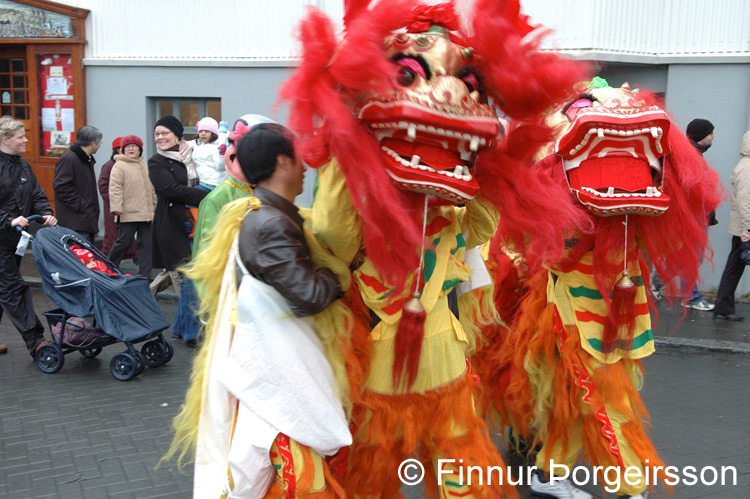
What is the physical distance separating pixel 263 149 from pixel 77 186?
568cm

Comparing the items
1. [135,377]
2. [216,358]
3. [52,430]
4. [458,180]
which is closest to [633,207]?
[458,180]

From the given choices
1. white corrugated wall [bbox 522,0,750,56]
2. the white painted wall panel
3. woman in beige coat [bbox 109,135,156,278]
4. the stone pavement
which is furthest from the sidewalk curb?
the white painted wall panel

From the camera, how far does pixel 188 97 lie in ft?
37.5

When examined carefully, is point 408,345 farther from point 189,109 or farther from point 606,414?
point 189,109

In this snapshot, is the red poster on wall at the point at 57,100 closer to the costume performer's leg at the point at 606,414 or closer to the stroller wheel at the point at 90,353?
the stroller wheel at the point at 90,353

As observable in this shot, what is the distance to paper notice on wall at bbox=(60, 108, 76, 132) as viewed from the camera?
1184 centimetres

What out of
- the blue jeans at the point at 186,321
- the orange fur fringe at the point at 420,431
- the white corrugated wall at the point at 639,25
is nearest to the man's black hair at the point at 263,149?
the orange fur fringe at the point at 420,431

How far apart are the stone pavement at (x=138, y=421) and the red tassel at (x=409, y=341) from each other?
1.36 m

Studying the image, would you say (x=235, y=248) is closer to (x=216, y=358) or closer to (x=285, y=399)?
(x=216, y=358)

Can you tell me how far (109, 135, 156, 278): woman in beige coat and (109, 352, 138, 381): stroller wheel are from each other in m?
2.71

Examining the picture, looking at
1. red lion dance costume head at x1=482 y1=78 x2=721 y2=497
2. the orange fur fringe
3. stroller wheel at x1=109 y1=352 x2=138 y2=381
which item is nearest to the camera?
→ the orange fur fringe

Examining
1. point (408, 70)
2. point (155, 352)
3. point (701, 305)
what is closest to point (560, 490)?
point (408, 70)

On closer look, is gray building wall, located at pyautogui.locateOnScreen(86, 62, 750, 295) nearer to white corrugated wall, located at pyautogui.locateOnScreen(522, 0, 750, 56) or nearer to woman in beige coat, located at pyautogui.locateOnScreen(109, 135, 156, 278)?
white corrugated wall, located at pyautogui.locateOnScreen(522, 0, 750, 56)

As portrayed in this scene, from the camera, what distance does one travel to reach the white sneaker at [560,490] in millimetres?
3708
